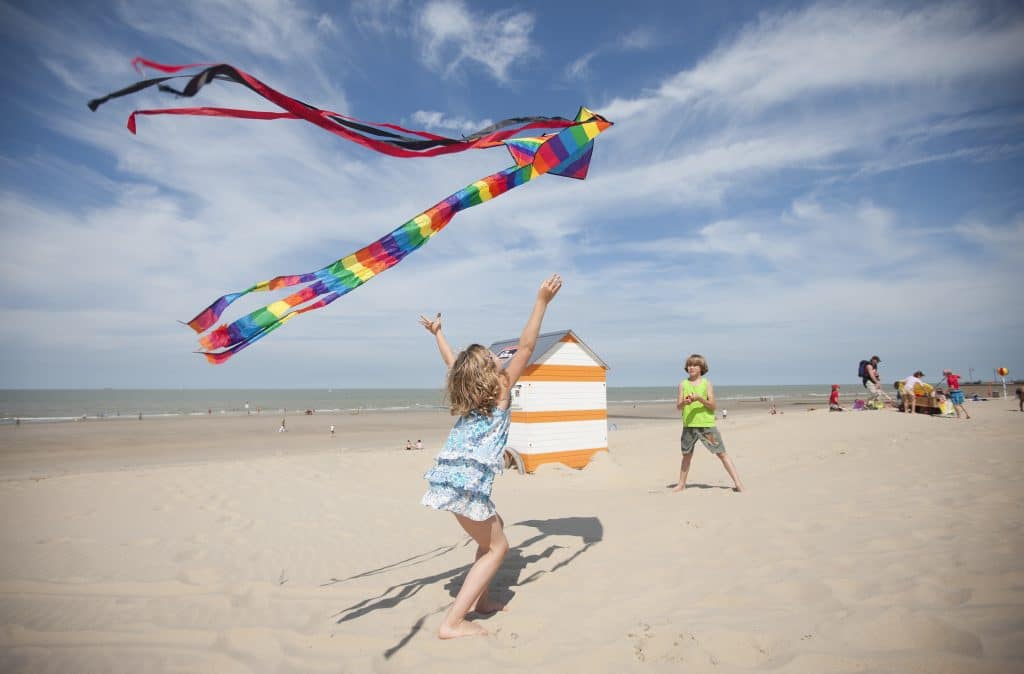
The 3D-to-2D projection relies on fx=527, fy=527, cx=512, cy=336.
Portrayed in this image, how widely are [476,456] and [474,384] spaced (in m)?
0.45

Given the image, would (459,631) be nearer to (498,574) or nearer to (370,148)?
(498,574)

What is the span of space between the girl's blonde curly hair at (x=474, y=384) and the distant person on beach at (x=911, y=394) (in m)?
18.2

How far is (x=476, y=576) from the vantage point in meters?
3.27

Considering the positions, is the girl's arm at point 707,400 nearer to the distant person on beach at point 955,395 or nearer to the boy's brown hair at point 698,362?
the boy's brown hair at point 698,362

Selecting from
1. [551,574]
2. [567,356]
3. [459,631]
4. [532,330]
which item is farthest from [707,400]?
[459,631]

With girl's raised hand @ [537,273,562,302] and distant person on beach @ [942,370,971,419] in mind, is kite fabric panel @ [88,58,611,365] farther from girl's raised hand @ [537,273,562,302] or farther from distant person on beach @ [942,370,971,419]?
distant person on beach @ [942,370,971,419]

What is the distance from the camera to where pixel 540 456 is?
10438mm

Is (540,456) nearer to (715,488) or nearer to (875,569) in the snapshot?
(715,488)

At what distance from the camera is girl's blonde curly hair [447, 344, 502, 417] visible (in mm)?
3328

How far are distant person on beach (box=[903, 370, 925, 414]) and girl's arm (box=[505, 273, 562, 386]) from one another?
1793 cm

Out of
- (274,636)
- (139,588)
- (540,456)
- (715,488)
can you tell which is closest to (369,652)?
(274,636)

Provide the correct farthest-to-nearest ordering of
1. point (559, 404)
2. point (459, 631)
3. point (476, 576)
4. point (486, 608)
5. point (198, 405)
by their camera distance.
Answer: point (198, 405) → point (559, 404) → point (486, 608) → point (476, 576) → point (459, 631)

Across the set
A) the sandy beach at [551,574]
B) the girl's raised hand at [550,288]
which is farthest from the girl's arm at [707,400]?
the girl's raised hand at [550,288]

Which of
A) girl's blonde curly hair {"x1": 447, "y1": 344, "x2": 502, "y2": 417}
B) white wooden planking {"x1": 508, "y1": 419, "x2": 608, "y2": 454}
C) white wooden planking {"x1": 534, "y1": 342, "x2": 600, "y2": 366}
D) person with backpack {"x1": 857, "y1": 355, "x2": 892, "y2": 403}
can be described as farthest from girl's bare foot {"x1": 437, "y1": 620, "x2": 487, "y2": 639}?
person with backpack {"x1": 857, "y1": 355, "x2": 892, "y2": 403}
